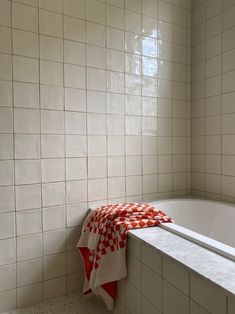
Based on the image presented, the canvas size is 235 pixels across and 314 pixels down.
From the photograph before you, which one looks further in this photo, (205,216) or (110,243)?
(205,216)

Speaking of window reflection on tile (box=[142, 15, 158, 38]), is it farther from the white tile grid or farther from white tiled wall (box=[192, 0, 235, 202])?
the white tile grid

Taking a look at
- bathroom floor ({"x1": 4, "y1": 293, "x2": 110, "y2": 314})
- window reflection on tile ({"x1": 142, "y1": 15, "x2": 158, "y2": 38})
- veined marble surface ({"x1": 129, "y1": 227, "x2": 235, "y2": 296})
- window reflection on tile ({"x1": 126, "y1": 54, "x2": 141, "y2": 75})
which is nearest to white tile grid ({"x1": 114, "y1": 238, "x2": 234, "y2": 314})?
veined marble surface ({"x1": 129, "y1": 227, "x2": 235, "y2": 296})

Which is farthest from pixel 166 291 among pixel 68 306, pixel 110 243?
pixel 68 306

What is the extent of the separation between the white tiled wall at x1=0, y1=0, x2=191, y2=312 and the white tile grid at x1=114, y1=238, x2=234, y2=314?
0.61m

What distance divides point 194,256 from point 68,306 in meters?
1.08

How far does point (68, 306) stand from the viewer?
1.68m

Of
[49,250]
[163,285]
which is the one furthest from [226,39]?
[49,250]

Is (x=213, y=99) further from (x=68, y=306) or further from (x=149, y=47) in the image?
(x=68, y=306)

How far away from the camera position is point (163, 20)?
218 centimetres

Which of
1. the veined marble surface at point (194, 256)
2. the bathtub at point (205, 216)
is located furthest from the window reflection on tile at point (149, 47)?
the veined marble surface at point (194, 256)

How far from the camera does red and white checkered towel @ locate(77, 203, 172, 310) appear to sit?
1.39 metres

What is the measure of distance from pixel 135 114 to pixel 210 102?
691mm

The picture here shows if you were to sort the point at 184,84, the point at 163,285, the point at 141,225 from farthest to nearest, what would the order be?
the point at 184,84
the point at 141,225
the point at 163,285

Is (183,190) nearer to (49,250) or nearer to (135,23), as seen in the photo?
(49,250)
